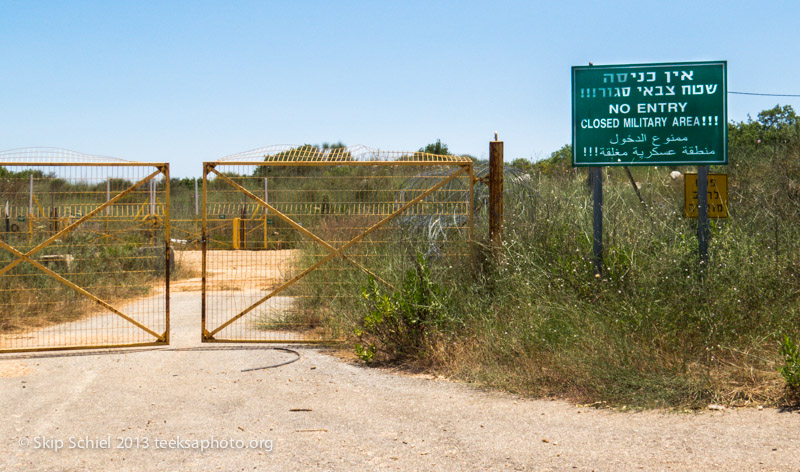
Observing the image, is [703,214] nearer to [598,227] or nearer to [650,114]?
[598,227]

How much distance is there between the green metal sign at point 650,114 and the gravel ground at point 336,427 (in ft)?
11.6

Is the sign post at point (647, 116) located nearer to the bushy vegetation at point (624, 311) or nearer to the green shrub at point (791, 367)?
the bushy vegetation at point (624, 311)

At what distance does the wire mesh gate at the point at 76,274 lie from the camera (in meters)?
9.44

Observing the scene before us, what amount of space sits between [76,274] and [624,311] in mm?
7574

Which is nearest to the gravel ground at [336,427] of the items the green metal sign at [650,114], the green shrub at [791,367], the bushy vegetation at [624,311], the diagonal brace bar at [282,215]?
the green shrub at [791,367]

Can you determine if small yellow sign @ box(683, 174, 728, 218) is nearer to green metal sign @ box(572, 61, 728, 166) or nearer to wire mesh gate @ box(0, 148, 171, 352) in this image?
green metal sign @ box(572, 61, 728, 166)

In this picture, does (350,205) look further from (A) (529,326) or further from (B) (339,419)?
(B) (339,419)

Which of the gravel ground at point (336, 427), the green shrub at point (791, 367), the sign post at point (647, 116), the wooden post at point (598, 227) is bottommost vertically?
the gravel ground at point (336, 427)

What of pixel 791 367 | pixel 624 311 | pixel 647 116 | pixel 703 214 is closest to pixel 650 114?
pixel 647 116

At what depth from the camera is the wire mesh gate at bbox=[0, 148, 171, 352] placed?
9.44 metres

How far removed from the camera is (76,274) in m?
10.8

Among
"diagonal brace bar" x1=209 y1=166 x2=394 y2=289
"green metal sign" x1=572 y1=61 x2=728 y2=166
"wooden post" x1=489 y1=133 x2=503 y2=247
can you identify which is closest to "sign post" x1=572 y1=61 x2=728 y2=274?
"green metal sign" x1=572 y1=61 x2=728 y2=166

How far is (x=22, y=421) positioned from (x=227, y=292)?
9584mm

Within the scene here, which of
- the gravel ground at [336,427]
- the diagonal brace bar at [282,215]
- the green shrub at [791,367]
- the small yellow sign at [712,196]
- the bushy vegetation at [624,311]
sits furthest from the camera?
the diagonal brace bar at [282,215]
